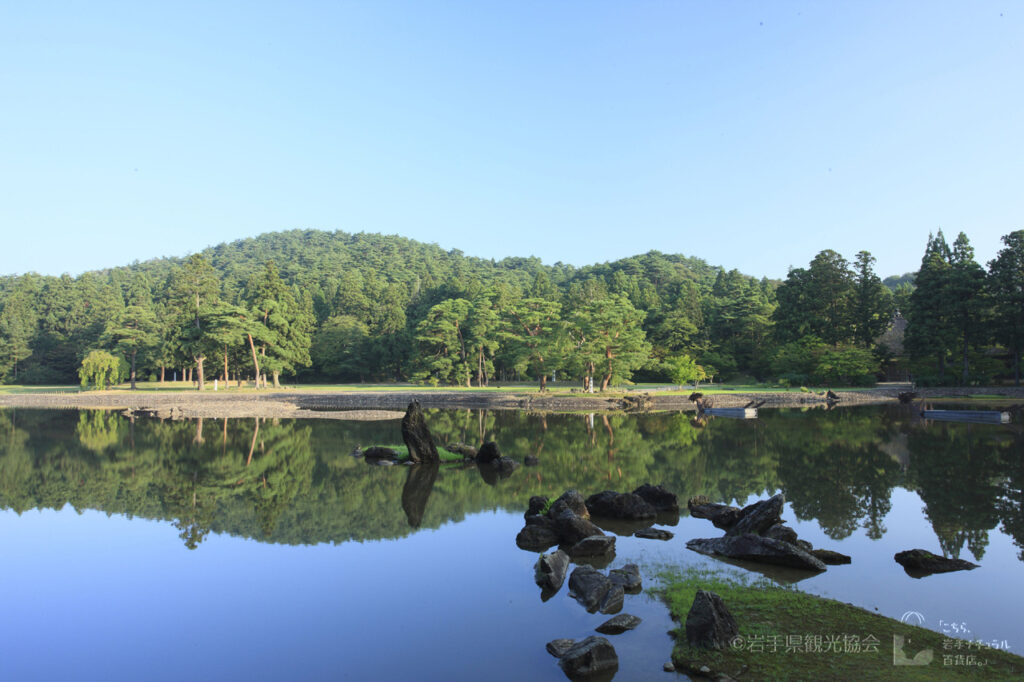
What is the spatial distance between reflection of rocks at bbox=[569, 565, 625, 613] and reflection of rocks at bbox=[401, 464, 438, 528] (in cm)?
448

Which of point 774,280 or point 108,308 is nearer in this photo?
point 108,308

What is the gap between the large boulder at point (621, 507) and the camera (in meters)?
11.9

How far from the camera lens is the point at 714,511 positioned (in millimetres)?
11953

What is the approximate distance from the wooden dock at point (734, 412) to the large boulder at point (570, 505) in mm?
23183

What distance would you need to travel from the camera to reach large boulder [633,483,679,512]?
12516 mm

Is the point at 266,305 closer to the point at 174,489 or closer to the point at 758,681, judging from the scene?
the point at 174,489

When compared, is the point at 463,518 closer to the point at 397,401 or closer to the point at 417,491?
the point at 417,491

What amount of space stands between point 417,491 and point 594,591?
25.4 ft

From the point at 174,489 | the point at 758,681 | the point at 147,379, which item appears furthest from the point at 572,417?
the point at 147,379

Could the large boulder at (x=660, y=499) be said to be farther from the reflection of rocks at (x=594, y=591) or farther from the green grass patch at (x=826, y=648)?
the green grass patch at (x=826, y=648)

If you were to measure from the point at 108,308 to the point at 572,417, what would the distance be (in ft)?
198

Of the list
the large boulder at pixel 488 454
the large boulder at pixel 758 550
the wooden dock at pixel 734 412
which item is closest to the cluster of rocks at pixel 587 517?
the large boulder at pixel 758 550

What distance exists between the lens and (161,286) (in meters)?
83.9

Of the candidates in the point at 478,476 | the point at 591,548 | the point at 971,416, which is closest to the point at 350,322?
the point at 478,476
